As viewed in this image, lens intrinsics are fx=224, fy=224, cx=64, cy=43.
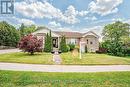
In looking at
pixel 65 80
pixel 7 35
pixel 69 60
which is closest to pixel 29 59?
pixel 69 60

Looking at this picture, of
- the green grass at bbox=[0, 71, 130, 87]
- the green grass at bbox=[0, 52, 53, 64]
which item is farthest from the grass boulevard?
the green grass at bbox=[0, 71, 130, 87]

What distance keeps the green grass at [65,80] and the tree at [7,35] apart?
39.8m

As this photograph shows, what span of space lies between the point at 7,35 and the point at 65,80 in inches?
1692

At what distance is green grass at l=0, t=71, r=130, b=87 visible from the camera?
1136 cm

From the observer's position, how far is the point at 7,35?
5275cm

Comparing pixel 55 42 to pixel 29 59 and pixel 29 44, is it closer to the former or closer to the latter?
pixel 29 44

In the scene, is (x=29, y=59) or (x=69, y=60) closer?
(x=69, y=60)

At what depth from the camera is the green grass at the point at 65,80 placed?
37.3 ft

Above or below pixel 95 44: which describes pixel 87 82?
below

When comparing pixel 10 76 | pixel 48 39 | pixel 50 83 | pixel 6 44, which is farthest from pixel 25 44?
pixel 6 44

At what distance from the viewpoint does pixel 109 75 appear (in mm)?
13828

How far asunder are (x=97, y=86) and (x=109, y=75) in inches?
114

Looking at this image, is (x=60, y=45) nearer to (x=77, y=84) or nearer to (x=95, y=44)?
(x=95, y=44)

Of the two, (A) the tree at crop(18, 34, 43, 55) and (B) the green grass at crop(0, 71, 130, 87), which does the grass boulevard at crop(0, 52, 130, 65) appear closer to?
(A) the tree at crop(18, 34, 43, 55)
